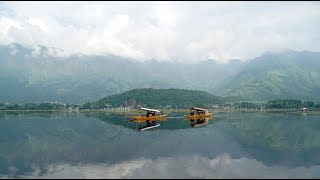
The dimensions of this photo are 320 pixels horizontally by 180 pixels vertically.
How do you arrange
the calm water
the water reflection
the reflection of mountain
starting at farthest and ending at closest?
the reflection of mountain → the calm water → the water reflection

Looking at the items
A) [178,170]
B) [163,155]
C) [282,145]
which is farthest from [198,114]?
[178,170]

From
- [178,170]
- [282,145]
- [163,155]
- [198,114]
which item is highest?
[198,114]

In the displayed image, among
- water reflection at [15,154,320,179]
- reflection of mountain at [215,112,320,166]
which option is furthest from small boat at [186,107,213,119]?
water reflection at [15,154,320,179]

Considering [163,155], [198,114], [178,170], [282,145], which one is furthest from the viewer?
[198,114]

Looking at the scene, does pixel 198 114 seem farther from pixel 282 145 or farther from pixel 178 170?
pixel 178 170

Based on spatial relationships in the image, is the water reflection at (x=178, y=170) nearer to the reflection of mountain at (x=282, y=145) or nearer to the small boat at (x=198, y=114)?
the reflection of mountain at (x=282, y=145)

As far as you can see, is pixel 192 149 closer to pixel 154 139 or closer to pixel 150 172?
pixel 154 139

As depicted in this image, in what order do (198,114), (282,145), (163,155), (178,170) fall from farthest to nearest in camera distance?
(198,114) < (282,145) < (163,155) < (178,170)

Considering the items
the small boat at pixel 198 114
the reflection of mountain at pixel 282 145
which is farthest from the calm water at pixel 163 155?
the small boat at pixel 198 114

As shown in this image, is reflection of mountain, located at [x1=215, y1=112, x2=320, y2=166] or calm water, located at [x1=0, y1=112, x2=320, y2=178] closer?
calm water, located at [x1=0, y1=112, x2=320, y2=178]

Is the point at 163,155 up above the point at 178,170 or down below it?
above

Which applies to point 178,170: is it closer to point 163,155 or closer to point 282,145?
point 163,155

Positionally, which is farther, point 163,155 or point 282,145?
point 282,145

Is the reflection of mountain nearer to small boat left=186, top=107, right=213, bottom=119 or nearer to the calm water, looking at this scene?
the calm water
